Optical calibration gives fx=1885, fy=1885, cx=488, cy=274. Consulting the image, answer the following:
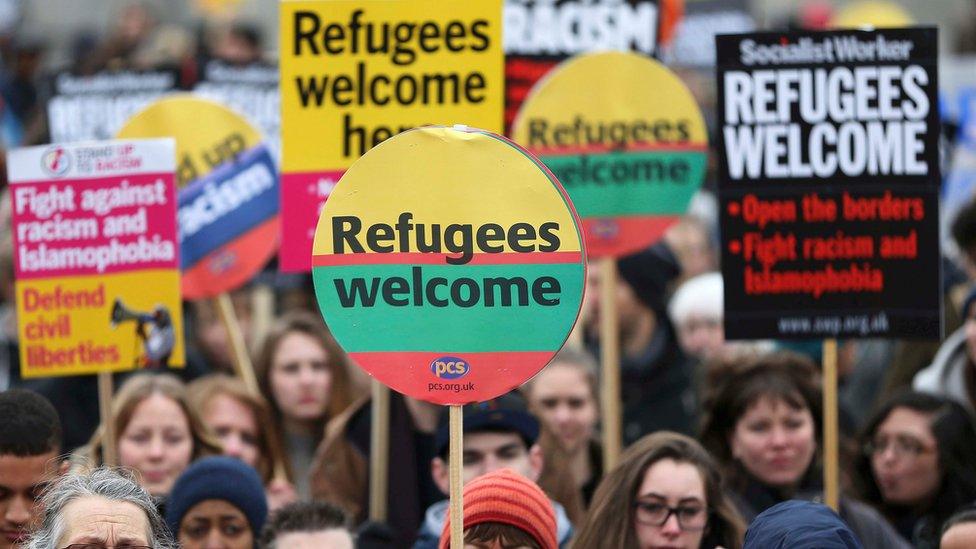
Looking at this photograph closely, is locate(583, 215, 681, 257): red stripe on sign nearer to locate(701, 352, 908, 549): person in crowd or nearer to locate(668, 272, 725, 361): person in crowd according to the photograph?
locate(701, 352, 908, 549): person in crowd

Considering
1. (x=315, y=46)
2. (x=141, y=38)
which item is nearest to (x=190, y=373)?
(x=315, y=46)

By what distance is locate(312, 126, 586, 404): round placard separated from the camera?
5148 millimetres

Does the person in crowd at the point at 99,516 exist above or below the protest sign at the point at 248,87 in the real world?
below

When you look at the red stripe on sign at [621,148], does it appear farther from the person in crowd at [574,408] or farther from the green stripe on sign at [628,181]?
the person in crowd at [574,408]

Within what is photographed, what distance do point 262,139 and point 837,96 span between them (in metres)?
2.52

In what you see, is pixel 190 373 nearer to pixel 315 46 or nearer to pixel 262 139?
pixel 262 139

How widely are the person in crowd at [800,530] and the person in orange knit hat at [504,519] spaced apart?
0.66 meters

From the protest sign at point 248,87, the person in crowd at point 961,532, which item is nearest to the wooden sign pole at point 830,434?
the person in crowd at point 961,532

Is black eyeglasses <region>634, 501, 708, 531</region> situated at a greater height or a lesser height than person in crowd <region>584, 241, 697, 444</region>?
lesser

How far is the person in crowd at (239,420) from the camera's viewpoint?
7312 mm

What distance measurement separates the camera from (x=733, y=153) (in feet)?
21.1

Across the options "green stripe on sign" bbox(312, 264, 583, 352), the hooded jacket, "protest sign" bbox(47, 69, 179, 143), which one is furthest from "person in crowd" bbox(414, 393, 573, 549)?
"protest sign" bbox(47, 69, 179, 143)

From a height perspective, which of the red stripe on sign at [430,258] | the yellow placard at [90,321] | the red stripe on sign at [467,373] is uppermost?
the red stripe on sign at [430,258]

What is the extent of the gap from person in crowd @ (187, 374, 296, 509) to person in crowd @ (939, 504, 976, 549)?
2795mm
